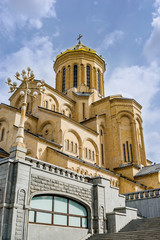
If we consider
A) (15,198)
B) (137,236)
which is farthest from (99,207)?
(15,198)

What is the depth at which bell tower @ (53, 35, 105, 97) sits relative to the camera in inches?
1506

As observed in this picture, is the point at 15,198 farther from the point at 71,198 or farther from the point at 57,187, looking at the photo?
the point at 71,198

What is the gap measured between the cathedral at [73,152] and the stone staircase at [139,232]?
1142 millimetres

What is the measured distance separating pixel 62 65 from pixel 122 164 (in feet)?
65.9

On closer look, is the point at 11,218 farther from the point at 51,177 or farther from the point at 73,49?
the point at 73,49

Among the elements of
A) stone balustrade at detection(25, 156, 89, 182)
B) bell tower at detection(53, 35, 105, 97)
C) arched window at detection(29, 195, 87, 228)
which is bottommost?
arched window at detection(29, 195, 87, 228)

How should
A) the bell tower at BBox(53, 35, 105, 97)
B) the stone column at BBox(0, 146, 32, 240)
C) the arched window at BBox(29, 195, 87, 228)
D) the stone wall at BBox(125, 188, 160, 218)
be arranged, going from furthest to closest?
the bell tower at BBox(53, 35, 105, 97)
the stone wall at BBox(125, 188, 160, 218)
the arched window at BBox(29, 195, 87, 228)
the stone column at BBox(0, 146, 32, 240)

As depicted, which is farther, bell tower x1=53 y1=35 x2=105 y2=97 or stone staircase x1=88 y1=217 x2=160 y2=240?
bell tower x1=53 y1=35 x2=105 y2=97

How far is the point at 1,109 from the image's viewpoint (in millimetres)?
25266

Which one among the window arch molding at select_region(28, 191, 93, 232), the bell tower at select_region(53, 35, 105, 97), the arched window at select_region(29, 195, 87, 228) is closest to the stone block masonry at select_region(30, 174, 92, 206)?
the window arch molding at select_region(28, 191, 93, 232)

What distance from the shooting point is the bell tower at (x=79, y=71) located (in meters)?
38.2

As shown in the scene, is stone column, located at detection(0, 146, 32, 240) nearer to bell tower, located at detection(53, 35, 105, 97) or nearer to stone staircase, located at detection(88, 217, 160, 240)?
stone staircase, located at detection(88, 217, 160, 240)

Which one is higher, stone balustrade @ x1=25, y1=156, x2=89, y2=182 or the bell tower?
the bell tower

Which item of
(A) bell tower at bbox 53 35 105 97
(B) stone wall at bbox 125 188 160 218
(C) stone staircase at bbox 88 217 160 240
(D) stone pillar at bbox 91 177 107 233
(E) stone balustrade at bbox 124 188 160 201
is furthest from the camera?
(A) bell tower at bbox 53 35 105 97
